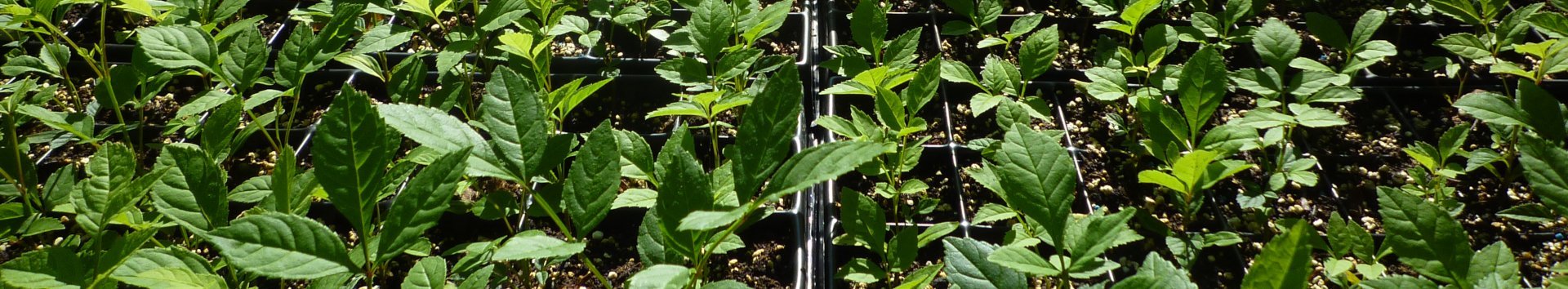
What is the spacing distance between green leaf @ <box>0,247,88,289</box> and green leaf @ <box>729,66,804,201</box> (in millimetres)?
538

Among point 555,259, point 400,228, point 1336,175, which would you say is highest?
point 400,228

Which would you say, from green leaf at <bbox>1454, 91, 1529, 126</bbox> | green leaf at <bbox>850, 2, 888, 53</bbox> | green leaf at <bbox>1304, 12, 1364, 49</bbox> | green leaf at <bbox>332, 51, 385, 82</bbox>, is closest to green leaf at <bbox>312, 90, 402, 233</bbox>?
green leaf at <bbox>332, 51, 385, 82</bbox>

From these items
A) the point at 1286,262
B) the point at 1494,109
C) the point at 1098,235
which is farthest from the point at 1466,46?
the point at 1286,262

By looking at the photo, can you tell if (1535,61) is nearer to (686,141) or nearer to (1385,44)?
(1385,44)

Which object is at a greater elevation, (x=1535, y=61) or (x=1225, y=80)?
(x=1225, y=80)

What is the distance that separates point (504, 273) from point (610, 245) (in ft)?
0.65

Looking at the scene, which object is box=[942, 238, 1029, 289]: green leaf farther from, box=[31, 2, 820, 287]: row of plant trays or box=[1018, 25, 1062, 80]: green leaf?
box=[1018, 25, 1062, 80]: green leaf

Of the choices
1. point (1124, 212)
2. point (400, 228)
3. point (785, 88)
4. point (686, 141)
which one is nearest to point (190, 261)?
point (400, 228)

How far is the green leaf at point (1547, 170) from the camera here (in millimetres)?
867

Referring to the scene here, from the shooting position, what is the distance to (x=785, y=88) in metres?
0.59

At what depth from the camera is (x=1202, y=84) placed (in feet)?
3.58

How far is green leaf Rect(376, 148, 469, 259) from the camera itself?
0.63 metres

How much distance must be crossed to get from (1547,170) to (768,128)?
767mm

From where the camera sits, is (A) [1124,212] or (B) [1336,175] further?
(B) [1336,175]
